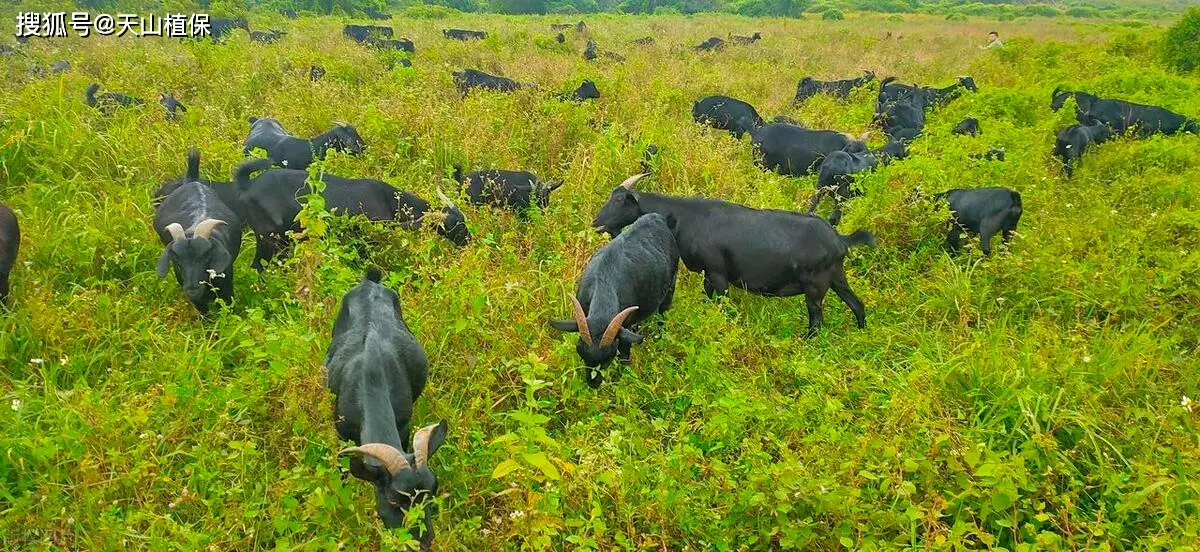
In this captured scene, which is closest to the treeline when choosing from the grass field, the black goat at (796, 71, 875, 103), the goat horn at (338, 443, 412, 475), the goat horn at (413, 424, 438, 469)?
the black goat at (796, 71, 875, 103)

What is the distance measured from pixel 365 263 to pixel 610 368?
268cm

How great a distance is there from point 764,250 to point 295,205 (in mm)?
4408

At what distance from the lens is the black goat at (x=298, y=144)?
336 inches

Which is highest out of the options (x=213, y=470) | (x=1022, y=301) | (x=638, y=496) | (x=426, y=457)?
(x=1022, y=301)

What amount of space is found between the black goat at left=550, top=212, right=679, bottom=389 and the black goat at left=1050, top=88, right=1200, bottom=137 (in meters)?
8.84

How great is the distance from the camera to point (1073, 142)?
9.92m

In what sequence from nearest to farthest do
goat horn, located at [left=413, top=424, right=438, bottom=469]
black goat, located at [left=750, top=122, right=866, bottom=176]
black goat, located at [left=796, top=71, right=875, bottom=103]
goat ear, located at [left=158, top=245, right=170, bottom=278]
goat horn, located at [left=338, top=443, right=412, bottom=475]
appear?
goat horn, located at [left=338, top=443, right=412, bottom=475]
goat horn, located at [left=413, top=424, right=438, bottom=469]
goat ear, located at [left=158, top=245, right=170, bottom=278]
black goat, located at [left=750, top=122, right=866, bottom=176]
black goat, located at [left=796, top=71, right=875, bottom=103]

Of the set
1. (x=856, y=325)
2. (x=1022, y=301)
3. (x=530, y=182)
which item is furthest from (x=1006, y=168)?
(x=530, y=182)

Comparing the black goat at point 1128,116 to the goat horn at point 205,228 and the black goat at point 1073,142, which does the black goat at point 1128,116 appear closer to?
the black goat at point 1073,142

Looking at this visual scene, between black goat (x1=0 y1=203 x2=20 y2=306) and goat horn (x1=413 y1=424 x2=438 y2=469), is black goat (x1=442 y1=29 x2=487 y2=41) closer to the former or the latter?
black goat (x1=0 y1=203 x2=20 y2=306)

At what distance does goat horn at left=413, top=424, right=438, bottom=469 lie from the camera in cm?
352

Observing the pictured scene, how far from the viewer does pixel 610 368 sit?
5.26 meters

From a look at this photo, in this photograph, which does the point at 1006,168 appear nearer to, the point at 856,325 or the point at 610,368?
the point at 856,325

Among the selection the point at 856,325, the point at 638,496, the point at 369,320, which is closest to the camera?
the point at 638,496
